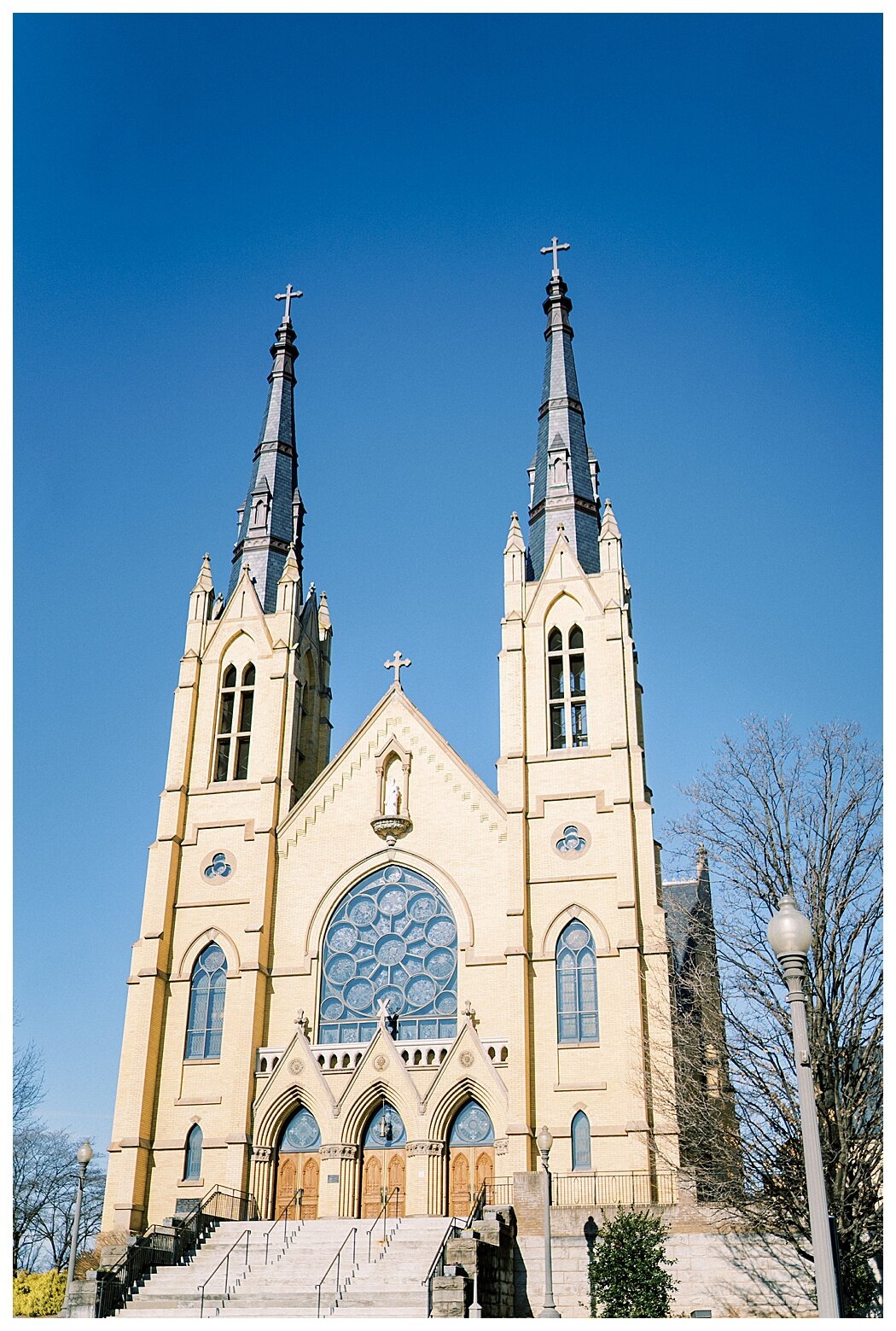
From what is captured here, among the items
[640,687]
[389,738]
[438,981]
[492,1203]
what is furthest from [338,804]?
[492,1203]

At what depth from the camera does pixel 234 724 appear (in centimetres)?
3694

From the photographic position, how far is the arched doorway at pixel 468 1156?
94.3 ft

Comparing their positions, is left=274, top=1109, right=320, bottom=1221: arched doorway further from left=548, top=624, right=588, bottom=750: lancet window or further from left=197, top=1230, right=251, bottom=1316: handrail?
left=548, top=624, right=588, bottom=750: lancet window

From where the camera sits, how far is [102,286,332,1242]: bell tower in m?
30.8

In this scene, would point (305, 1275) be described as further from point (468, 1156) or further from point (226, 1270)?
point (468, 1156)

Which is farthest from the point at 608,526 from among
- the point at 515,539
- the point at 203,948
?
the point at 203,948

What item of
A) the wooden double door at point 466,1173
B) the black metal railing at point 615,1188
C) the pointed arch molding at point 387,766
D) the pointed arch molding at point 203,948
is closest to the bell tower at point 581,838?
the black metal railing at point 615,1188

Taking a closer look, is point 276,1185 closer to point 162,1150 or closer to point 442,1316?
point 162,1150

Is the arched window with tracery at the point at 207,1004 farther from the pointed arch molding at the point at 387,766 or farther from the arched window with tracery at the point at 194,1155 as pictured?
the pointed arch molding at the point at 387,766

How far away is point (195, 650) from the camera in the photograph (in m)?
37.7

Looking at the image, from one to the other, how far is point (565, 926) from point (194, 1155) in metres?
10.5

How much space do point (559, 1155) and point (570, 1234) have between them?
3.83 meters

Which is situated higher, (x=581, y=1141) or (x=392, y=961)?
(x=392, y=961)

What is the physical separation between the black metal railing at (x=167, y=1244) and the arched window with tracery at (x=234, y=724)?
11393 millimetres
